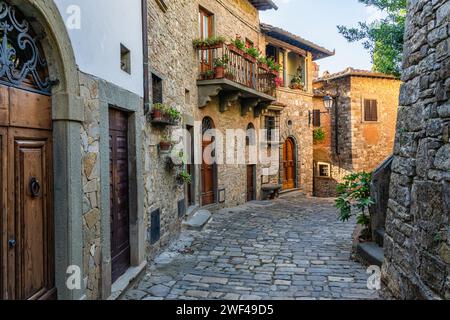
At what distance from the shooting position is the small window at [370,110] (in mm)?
18500

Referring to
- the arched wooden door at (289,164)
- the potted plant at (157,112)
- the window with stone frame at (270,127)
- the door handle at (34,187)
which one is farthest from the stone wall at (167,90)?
the arched wooden door at (289,164)

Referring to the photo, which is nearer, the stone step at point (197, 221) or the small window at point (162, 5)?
the small window at point (162, 5)

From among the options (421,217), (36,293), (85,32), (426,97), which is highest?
(85,32)

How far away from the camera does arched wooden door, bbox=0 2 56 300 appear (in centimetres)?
242

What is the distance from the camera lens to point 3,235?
2381 mm

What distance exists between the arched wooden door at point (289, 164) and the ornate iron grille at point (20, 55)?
522 inches

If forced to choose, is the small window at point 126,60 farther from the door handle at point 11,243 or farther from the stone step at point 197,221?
the stone step at point 197,221

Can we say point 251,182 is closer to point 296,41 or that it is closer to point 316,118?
point 296,41

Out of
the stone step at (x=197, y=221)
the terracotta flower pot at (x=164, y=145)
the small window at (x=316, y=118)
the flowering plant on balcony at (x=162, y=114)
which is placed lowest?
the stone step at (x=197, y=221)

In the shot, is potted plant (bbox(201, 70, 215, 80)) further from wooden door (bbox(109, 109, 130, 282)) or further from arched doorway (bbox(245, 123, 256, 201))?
wooden door (bbox(109, 109, 130, 282))

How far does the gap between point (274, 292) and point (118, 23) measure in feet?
12.4

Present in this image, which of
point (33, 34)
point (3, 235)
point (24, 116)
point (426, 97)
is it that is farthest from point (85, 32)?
point (426, 97)

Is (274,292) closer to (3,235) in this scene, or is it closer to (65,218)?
(65,218)

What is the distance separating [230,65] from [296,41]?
21.6ft
